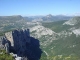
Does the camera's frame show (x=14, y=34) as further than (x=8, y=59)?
Yes

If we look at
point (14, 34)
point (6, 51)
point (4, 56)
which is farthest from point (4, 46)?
point (14, 34)

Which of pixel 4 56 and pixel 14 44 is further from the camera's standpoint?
pixel 14 44

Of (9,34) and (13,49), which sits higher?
(9,34)

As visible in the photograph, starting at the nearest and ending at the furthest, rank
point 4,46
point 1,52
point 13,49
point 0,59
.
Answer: point 0,59 < point 1,52 < point 4,46 < point 13,49

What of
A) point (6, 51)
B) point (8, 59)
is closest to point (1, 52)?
point (6, 51)

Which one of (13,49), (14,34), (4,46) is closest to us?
(4,46)

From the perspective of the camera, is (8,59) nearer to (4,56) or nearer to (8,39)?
(4,56)

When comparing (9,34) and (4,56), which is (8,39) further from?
(4,56)

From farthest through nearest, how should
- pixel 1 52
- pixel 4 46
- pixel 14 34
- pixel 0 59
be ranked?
pixel 14 34, pixel 4 46, pixel 1 52, pixel 0 59

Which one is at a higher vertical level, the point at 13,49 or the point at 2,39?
the point at 2,39
